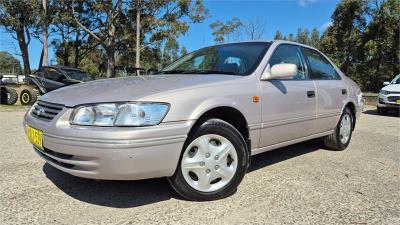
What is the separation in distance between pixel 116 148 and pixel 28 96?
1220 cm

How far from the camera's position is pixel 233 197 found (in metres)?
3.47

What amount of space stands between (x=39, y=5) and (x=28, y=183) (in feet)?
82.6

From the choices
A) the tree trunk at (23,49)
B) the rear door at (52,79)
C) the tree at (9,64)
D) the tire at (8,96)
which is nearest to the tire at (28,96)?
the tire at (8,96)

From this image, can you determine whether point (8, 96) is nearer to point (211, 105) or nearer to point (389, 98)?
point (211, 105)

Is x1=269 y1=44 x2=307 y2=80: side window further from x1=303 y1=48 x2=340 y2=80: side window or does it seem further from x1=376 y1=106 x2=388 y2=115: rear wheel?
x1=376 y1=106 x2=388 y2=115: rear wheel

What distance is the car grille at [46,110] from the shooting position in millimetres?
3207

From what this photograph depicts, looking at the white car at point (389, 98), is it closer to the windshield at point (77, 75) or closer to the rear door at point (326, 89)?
the rear door at point (326, 89)

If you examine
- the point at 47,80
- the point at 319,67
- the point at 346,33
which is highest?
the point at 346,33

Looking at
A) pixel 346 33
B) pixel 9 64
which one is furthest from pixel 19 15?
pixel 9 64

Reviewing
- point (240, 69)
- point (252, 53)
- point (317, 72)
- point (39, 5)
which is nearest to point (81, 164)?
point (240, 69)

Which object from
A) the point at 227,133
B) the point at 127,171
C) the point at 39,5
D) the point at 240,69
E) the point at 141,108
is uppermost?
the point at 39,5

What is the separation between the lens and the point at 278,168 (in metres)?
4.50

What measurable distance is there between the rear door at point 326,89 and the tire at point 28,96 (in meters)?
11.1

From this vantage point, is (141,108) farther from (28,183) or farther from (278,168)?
(278,168)
